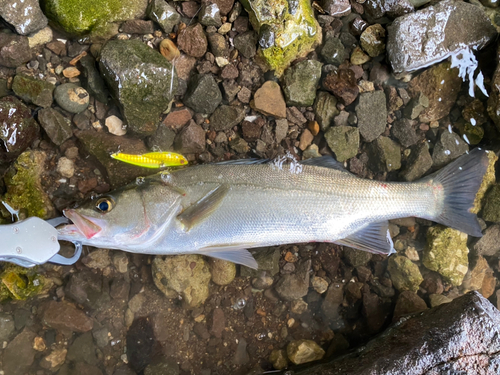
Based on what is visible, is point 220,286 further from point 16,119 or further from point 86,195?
point 16,119

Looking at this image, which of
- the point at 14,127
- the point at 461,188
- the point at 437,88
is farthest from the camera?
the point at 437,88

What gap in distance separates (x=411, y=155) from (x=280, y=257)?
6.33 ft

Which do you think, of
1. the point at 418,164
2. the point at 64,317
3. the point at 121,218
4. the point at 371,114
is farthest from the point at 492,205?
the point at 64,317

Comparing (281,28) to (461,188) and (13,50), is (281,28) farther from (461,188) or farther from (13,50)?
(13,50)

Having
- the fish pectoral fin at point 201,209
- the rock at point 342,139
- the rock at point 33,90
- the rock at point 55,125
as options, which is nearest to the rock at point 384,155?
the rock at point 342,139

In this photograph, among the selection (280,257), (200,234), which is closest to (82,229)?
(200,234)

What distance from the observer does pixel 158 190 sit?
10.5 ft

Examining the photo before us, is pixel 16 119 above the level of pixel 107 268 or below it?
above

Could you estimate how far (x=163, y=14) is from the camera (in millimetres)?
3578

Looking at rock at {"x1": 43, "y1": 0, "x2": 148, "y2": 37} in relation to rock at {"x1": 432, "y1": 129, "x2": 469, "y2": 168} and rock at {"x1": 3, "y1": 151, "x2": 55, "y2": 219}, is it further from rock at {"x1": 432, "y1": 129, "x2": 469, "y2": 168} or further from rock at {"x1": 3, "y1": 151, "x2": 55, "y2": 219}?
rock at {"x1": 432, "y1": 129, "x2": 469, "y2": 168}

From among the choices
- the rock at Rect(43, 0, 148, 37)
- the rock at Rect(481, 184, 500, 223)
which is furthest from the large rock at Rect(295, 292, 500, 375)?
the rock at Rect(43, 0, 148, 37)

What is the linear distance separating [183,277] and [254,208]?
106 centimetres

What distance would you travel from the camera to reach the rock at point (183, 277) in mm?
3553

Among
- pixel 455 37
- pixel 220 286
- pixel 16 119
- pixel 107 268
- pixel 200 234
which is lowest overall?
pixel 220 286
